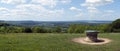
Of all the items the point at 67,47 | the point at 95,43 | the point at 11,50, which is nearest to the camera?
the point at 11,50

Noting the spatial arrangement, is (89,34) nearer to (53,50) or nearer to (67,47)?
(67,47)

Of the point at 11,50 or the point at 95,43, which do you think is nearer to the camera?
the point at 11,50

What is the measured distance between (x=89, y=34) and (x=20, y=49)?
8.21 m

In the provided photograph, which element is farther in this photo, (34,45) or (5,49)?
(34,45)

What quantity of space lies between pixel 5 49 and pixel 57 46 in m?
4.70

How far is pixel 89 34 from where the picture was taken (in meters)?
25.6

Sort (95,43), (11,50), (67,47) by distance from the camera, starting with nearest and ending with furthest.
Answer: (11,50)
(67,47)
(95,43)

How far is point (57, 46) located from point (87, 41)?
4470 mm

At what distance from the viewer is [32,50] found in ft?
66.6

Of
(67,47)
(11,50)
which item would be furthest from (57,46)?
(11,50)

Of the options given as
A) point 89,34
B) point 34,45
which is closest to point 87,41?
point 89,34

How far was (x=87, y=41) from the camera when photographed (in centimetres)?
2531

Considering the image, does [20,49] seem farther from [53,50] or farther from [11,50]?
[53,50]

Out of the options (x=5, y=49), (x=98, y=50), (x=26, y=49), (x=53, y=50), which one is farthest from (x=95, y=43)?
(x=5, y=49)
